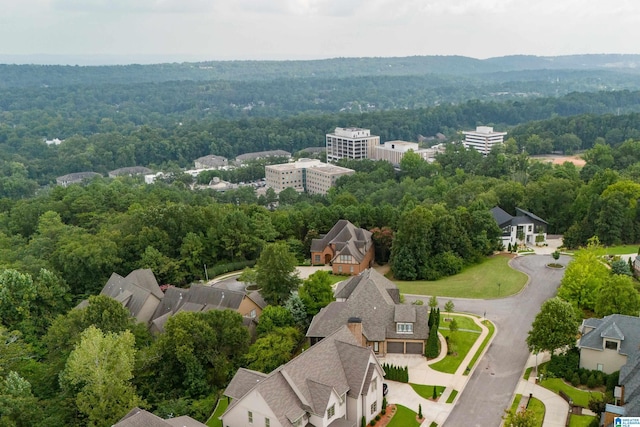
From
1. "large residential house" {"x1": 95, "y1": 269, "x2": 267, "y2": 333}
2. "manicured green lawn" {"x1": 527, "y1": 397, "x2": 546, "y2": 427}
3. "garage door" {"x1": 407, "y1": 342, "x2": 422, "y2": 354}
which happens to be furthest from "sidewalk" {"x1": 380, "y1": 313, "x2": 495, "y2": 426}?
"large residential house" {"x1": 95, "y1": 269, "x2": 267, "y2": 333}

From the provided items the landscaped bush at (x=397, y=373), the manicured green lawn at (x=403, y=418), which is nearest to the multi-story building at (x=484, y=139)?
the landscaped bush at (x=397, y=373)

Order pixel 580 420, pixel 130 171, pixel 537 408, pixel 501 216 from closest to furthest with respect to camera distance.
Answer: pixel 580 420
pixel 537 408
pixel 501 216
pixel 130 171

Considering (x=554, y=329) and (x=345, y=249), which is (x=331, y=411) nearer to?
(x=554, y=329)

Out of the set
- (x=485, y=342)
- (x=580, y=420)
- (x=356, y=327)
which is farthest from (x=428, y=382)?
(x=580, y=420)

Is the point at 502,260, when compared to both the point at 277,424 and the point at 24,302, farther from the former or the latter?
the point at 24,302

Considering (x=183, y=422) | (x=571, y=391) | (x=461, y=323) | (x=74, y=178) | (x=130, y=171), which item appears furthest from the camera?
(x=130, y=171)

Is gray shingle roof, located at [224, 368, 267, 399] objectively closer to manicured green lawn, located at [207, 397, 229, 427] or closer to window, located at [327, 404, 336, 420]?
manicured green lawn, located at [207, 397, 229, 427]

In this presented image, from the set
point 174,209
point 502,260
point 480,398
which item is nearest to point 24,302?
point 174,209

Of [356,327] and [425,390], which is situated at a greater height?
[356,327]
